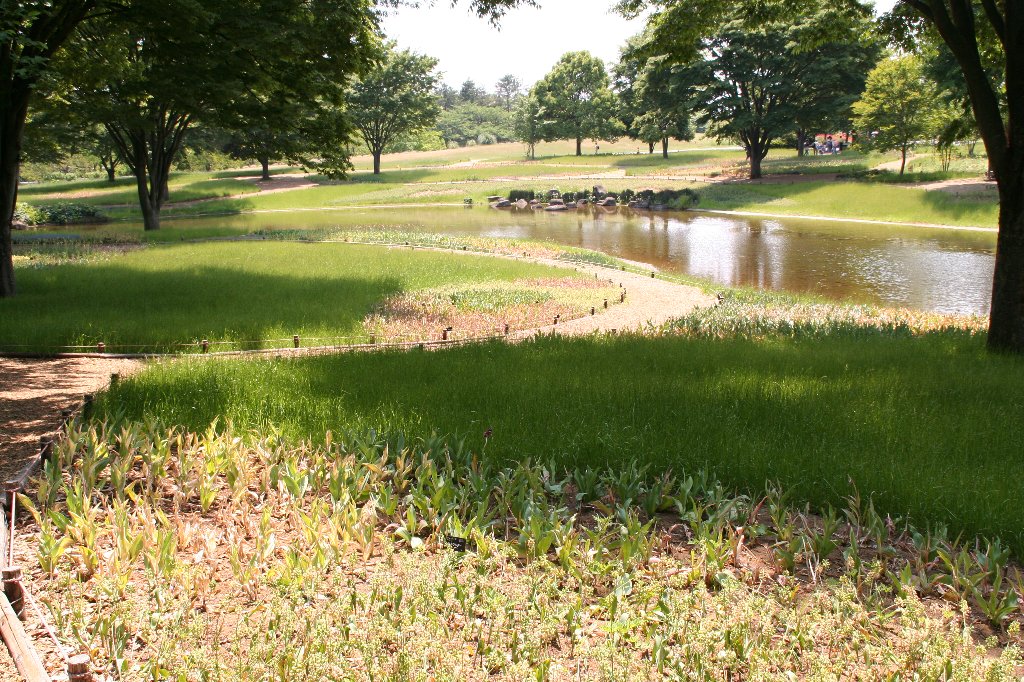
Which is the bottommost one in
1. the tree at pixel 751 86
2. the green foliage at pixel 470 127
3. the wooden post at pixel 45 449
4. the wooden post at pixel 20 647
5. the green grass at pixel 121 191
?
the wooden post at pixel 45 449

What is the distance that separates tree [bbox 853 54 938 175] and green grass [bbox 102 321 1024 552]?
151ft

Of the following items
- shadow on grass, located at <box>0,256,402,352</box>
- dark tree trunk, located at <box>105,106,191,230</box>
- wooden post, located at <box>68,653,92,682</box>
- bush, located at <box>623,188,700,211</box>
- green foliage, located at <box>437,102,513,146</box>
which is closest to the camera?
wooden post, located at <box>68,653,92,682</box>

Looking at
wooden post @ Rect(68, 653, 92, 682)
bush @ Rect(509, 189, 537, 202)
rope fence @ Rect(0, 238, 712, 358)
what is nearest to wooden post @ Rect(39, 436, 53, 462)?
wooden post @ Rect(68, 653, 92, 682)

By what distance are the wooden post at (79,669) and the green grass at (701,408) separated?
301 centimetres

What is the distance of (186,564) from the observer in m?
4.38

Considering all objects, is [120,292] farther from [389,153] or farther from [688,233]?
[389,153]

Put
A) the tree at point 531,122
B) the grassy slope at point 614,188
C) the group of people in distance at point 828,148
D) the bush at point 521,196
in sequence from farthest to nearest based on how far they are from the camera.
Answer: the tree at point 531,122 → the group of people in distance at point 828,148 → the bush at point 521,196 → the grassy slope at point 614,188

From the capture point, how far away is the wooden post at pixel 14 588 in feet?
12.9

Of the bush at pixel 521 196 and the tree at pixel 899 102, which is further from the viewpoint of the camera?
the bush at pixel 521 196

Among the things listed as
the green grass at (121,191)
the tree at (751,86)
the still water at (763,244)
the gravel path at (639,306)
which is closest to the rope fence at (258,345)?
the gravel path at (639,306)

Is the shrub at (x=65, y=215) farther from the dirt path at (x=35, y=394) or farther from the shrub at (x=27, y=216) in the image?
the dirt path at (x=35, y=394)

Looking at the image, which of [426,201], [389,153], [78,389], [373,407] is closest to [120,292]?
[78,389]

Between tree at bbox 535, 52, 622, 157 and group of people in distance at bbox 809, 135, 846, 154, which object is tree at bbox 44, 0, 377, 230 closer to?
group of people in distance at bbox 809, 135, 846, 154

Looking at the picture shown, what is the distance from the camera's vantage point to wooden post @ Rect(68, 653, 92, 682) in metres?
3.19
